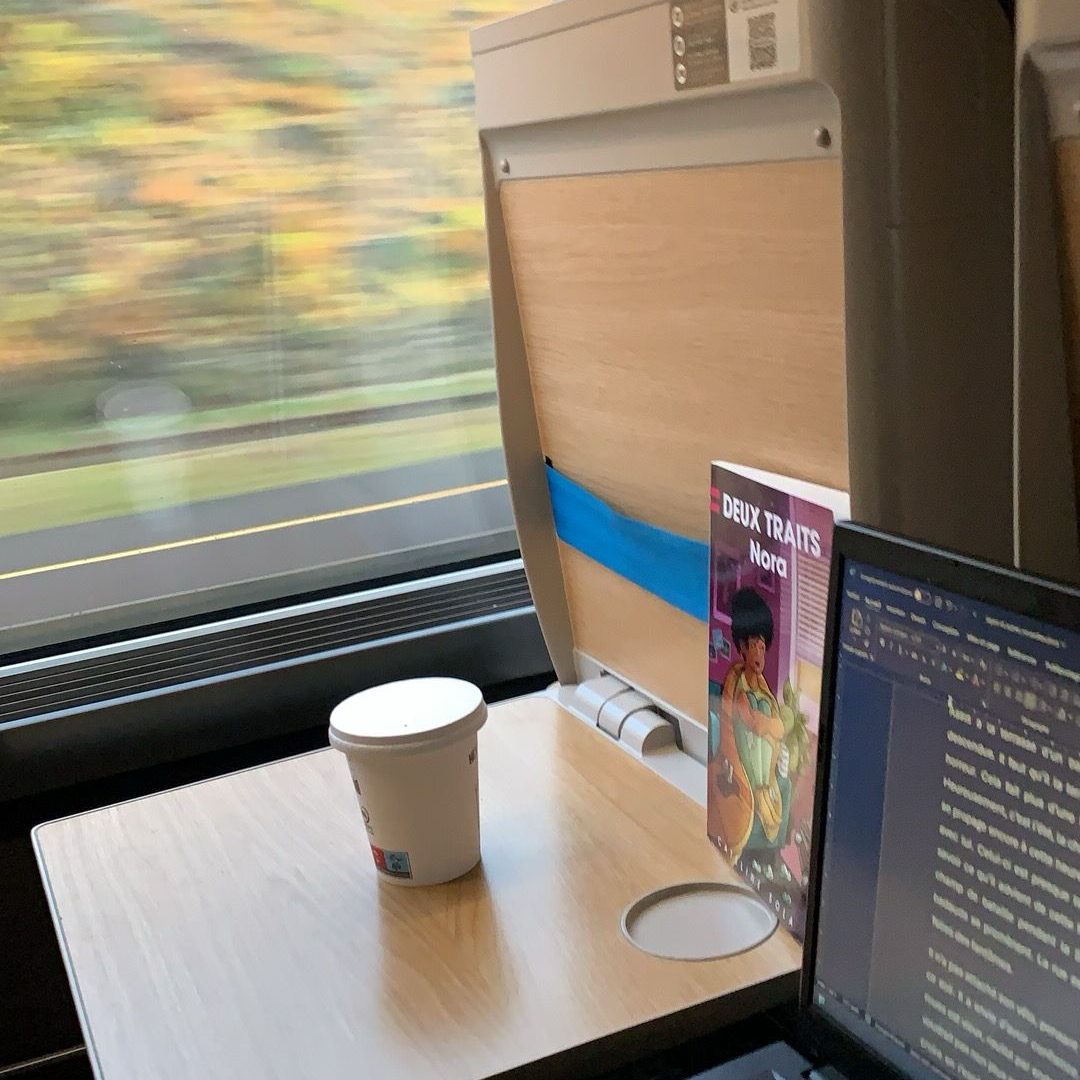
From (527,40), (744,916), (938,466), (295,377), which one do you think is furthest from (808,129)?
(295,377)

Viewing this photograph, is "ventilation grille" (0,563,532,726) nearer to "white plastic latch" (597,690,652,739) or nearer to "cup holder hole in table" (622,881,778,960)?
"white plastic latch" (597,690,652,739)

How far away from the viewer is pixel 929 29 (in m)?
0.77

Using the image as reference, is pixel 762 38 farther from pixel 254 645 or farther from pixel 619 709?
pixel 254 645

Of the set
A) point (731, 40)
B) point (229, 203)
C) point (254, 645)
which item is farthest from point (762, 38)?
point (254, 645)

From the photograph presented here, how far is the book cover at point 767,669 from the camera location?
95cm

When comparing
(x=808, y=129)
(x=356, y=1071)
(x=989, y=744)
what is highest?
(x=808, y=129)

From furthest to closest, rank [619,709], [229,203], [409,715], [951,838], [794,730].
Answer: [229,203] < [619,709] < [409,715] < [794,730] < [951,838]

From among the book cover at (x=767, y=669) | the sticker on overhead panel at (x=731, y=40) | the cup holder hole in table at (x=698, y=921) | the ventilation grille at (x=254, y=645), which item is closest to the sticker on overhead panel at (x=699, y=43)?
the sticker on overhead panel at (x=731, y=40)

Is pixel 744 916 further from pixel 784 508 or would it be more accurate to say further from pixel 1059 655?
pixel 1059 655

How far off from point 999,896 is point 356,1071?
18.1 inches

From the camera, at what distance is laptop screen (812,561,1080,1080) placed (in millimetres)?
641

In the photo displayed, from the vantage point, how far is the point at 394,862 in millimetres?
1098

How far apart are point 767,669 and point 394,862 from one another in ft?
1.18

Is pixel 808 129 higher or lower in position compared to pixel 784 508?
higher
